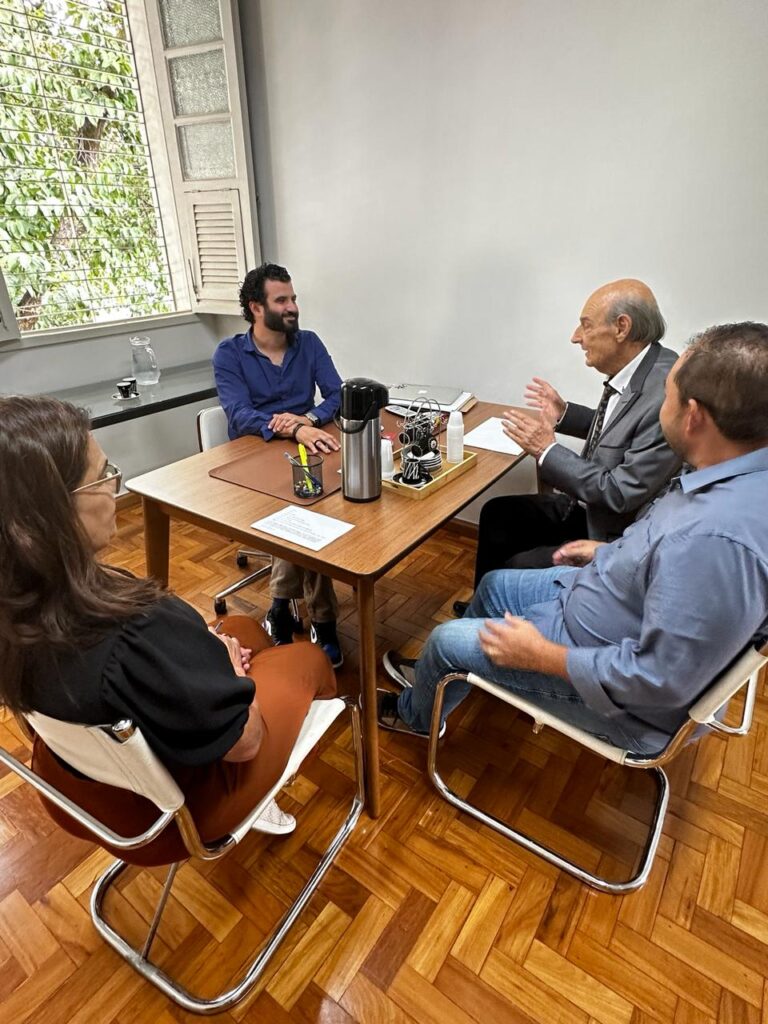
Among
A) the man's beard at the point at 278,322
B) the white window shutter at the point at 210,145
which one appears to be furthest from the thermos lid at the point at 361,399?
the white window shutter at the point at 210,145

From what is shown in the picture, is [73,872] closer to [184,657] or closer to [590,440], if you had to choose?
[184,657]

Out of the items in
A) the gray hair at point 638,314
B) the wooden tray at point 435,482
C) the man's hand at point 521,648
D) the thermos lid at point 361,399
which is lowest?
the man's hand at point 521,648

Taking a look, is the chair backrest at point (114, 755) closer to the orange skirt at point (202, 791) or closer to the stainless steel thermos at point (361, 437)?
the orange skirt at point (202, 791)

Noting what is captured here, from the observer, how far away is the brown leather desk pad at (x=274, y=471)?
150 cm

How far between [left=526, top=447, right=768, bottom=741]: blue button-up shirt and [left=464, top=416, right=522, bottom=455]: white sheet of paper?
0.68m

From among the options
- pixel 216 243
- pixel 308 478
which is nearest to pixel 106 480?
pixel 308 478

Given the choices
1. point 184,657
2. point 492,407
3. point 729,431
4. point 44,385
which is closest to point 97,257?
point 44,385

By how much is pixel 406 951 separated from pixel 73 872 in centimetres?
82

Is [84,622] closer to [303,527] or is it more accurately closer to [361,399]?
[303,527]

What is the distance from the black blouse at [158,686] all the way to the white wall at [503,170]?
198 centimetres

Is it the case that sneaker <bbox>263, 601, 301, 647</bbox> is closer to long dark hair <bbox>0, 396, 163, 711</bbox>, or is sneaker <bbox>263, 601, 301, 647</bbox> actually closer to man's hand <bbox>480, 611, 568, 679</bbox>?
man's hand <bbox>480, 611, 568, 679</bbox>

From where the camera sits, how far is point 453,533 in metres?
2.78

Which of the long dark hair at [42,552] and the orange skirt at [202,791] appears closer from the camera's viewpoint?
the long dark hair at [42,552]

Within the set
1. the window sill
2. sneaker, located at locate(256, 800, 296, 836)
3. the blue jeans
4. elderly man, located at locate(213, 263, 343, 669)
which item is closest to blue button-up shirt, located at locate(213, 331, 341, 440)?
elderly man, located at locate(213, 263, 343, 669)
